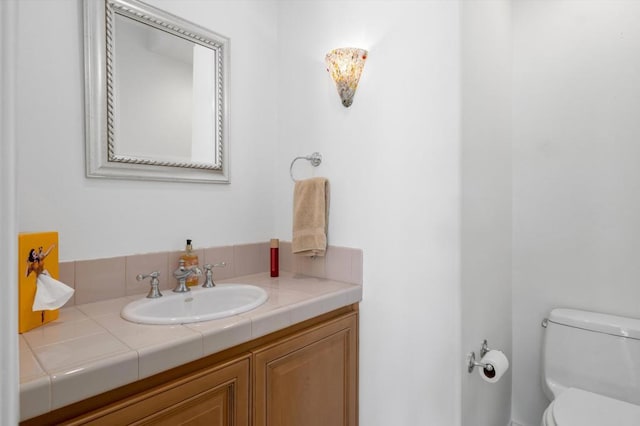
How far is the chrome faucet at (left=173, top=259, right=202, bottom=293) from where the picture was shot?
4.51 feet

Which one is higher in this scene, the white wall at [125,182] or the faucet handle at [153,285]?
the white wall at [125,182]

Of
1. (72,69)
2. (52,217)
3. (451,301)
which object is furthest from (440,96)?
(52,217)

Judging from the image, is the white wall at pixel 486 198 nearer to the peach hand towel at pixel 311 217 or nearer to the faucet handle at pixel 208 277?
the peach hand towel at pixel 311 217

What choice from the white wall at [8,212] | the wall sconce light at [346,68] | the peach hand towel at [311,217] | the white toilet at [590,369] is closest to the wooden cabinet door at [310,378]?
the peach hand towel at [311,217]

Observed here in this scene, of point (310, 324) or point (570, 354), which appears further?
point (570, 354)

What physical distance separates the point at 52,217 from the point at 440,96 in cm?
141

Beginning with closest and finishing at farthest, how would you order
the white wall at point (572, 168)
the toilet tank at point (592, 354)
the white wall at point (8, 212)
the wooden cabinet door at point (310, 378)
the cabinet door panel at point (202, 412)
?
the white wall at point (8, 212), the cabinet door panel at point (202, 412), the wooden cabinet door at point (310, 378), the toilet tank at point (592, 354), the white wall at point (572, 168)

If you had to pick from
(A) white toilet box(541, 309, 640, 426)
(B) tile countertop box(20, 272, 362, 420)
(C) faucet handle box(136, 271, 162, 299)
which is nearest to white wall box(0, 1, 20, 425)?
(B) tile countertop box(20, 272, 362, 420)

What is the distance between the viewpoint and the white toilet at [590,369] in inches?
48.8

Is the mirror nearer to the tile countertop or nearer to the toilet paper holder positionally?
the tile countertop

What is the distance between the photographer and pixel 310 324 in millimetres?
Result: 1294

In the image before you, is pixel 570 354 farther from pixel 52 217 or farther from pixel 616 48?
pixel 52 217

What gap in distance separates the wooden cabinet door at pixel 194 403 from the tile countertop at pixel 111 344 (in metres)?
0.06

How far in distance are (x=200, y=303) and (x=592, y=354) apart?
1622 mm
